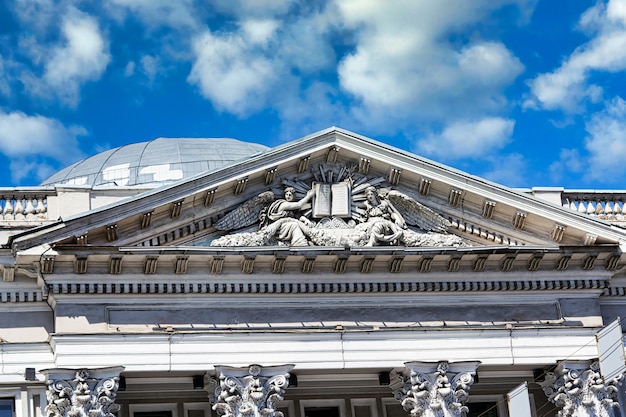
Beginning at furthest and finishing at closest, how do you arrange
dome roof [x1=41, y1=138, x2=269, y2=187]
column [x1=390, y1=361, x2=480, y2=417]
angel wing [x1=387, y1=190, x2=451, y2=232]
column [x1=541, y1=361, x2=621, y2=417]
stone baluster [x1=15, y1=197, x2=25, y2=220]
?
dome roof [x1=41, y1=138, x2=269, y2=187] < angel wing [x1=387, y1=190, x2=451, y2=232] < stone baluster [x1=15, y1=197, x2=25, y2=220] < column [x1=541, y1=361, x2=621, y2=417] < column [x1=390, y1=361, x2=480, y2=417]

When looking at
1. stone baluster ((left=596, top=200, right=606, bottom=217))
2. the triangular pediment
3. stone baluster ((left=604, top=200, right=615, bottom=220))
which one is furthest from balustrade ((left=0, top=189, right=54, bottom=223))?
stone baluster ((left=604, top=200, right=615, bottom=220))

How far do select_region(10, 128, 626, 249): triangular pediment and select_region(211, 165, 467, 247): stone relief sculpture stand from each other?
35 millimetres

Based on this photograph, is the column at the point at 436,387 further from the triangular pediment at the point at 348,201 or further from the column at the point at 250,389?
the triangular pediment at the point at 348,201

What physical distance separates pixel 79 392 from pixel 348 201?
8148 millimetres

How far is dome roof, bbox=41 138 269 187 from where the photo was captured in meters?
45.8

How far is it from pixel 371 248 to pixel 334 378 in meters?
3.41

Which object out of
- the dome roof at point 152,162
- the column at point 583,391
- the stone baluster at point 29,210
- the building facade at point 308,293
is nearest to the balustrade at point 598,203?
the building facade at point 308,293

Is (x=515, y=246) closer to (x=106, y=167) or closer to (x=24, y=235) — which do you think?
(x=24, y=235)

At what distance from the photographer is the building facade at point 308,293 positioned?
108ft

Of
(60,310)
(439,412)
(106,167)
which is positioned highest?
(106,167)

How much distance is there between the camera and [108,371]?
3219cm

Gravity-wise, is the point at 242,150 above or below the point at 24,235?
above

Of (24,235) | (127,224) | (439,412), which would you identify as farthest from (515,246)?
(24,235)

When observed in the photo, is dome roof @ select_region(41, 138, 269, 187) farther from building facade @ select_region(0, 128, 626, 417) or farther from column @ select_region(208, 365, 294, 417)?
column @ select_region(208, 365, 294, 417)
